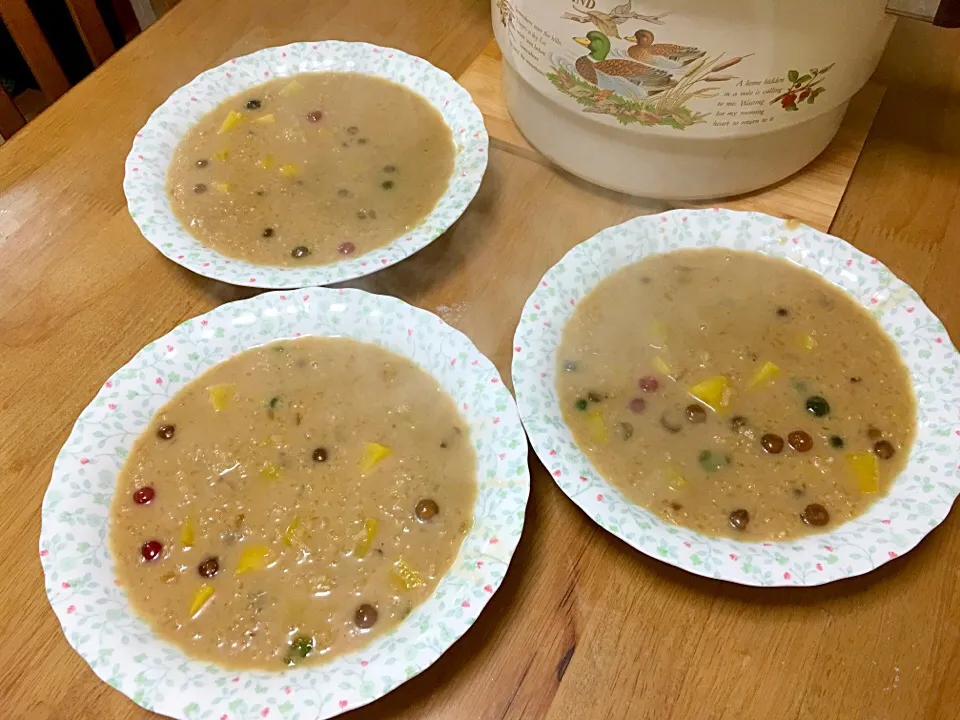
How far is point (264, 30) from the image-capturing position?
1.33 metres

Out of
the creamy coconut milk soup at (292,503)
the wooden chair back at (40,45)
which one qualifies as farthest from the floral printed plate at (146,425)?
the wooden chair back at (40,45)

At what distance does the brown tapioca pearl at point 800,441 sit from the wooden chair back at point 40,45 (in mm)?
1396

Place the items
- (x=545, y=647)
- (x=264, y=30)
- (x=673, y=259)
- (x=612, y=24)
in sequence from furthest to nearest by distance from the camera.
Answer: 1. (x=264, y=30)
2. (x=673, y=259)
3. (x=612, y=24)
4. (x=545, y=647)

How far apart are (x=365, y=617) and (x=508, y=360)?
355 mm

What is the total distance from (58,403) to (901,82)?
1.31 metres

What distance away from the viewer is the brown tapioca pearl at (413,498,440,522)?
2.49ft

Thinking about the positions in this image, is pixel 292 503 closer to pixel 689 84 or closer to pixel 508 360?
pixel 508 360

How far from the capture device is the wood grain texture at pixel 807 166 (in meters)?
1.06

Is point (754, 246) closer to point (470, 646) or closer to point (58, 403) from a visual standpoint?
point (470, 646)

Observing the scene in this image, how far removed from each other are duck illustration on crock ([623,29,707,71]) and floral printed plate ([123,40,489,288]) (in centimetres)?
25

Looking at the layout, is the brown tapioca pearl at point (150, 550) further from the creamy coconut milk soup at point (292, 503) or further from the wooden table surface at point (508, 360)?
the wooden table surface at point (508, 360)

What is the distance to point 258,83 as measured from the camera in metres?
1.19

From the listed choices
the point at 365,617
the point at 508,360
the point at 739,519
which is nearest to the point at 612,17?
the point at 508,360

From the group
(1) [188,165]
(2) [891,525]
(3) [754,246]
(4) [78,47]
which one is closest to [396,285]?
(1) [188,165]
